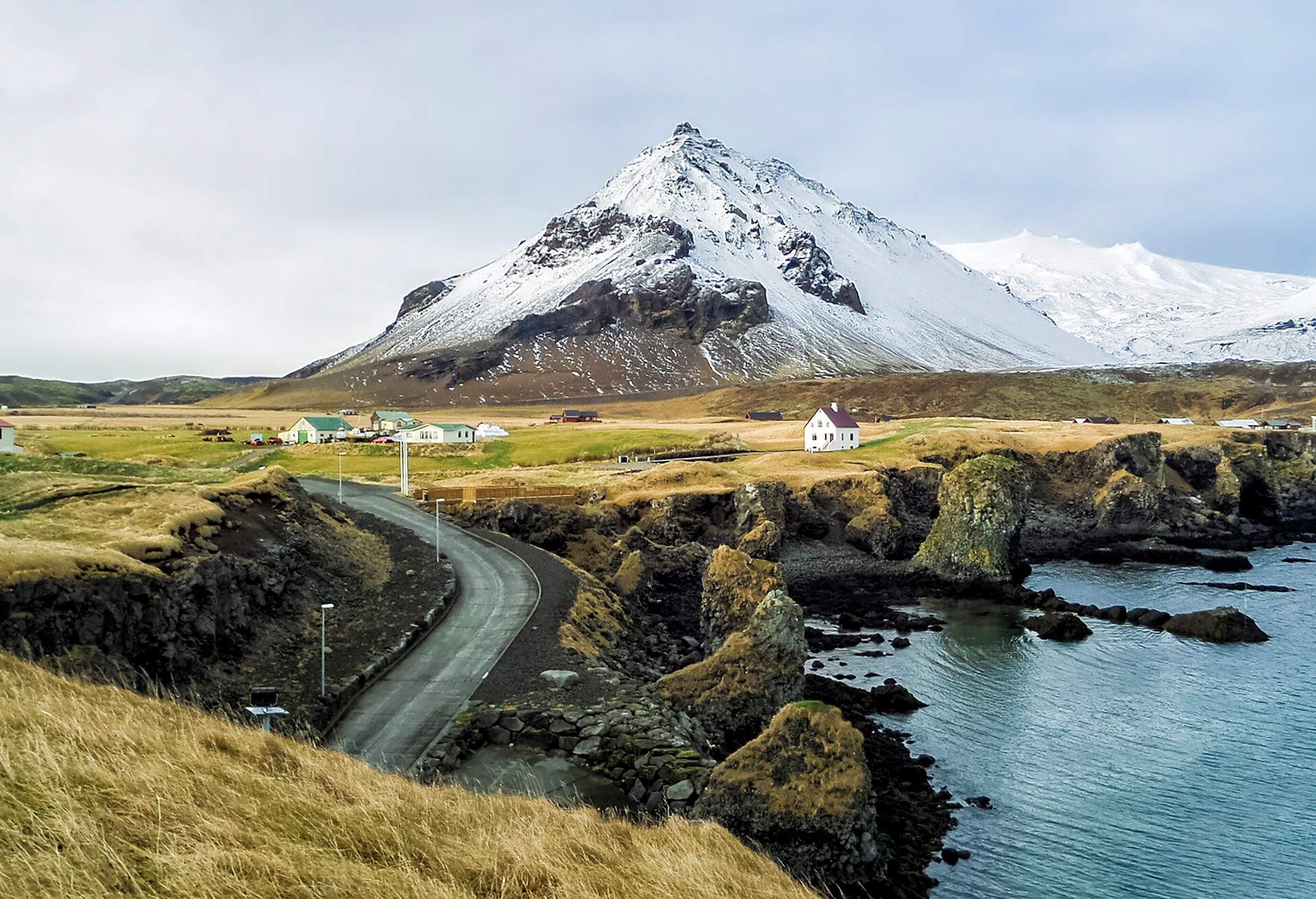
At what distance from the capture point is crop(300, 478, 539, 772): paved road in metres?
20.8

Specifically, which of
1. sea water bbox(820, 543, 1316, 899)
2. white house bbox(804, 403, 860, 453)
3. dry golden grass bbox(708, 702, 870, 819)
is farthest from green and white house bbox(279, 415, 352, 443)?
dry golden grass bbox(708, 702, 870, 819)

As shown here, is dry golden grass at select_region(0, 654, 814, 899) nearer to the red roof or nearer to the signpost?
the signpost

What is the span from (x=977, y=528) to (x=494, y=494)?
107ft

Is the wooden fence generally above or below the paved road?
above

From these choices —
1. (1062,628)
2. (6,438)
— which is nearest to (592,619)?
(1062,628)

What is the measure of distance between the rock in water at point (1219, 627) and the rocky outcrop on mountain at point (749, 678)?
2625 cm

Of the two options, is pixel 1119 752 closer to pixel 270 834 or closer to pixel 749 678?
pixel 749 678

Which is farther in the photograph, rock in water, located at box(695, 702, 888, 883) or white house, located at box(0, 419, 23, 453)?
white house, located at box(0, 419, 23, 453)

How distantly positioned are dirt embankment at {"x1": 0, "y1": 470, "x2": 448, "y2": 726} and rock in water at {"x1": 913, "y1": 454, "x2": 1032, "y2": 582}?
34.3m

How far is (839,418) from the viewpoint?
89.2m

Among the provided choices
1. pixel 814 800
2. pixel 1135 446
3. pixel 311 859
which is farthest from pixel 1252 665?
pixel 1135 446

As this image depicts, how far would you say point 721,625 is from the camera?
34969 millimetres

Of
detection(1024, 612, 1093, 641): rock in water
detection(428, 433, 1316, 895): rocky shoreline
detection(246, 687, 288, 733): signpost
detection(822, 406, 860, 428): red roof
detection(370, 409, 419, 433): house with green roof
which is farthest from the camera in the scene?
detection(370, 409, 419, 433): house with green roof

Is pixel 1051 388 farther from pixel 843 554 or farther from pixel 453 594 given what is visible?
pixel 453 594
